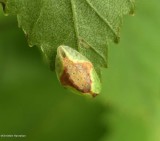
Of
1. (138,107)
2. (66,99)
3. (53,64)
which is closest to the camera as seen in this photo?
(53,64)

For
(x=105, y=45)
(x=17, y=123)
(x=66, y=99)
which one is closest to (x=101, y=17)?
(x=105, y=45)

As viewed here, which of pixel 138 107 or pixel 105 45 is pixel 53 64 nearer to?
pixel 105 45

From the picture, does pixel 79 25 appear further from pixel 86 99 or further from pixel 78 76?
pixel 86 99

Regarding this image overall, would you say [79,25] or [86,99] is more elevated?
[79,25]

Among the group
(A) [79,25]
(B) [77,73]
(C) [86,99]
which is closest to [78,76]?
(B) [77,73]

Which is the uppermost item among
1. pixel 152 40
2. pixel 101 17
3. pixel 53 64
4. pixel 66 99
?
pixel 101 17

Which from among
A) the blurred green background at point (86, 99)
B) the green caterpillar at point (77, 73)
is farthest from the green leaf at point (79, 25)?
the blurred green background at point (86, 99)

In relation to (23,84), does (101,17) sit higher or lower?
higher

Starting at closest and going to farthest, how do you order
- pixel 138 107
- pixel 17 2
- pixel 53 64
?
1. pixel 17 2
2. pixel 53 64
3. pixel 138 107
